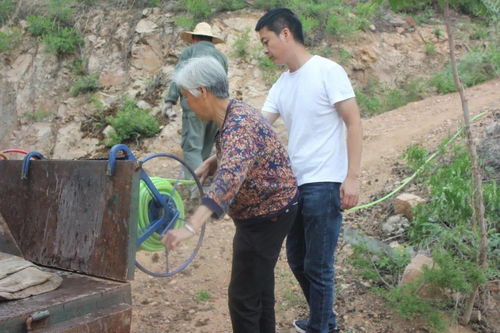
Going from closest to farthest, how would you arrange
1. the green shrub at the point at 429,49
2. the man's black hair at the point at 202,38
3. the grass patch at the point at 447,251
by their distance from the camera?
1. the grass patch at the point at 447,251
2. the man's black hair at the point at 202,38
3. the green shrub at the point at 429,49

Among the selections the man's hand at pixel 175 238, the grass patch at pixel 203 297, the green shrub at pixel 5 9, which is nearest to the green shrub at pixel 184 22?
the green shrub at pixel 5 9

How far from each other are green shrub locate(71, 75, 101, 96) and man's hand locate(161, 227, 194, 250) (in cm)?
771

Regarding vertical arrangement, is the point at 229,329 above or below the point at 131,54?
below

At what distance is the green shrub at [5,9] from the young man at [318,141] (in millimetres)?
9081

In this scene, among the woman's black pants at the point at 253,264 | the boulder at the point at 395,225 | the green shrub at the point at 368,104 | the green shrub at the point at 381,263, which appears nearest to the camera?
the woman's black pants at the point at 253,264

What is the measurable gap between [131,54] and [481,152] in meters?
6.46

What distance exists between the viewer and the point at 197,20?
9.52 meters

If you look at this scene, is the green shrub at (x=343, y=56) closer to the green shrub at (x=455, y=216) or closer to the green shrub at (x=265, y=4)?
the green shrub at (x=265, y=4)

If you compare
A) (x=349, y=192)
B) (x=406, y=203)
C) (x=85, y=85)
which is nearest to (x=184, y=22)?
(x=85, y=85)

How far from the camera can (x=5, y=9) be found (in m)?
10.3

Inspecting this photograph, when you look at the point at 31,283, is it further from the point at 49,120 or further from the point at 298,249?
the point at 49,120

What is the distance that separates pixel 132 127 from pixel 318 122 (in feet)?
17.9

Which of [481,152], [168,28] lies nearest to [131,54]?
[168,28]

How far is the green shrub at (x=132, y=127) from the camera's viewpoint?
7.83 m
